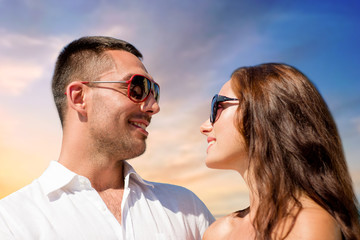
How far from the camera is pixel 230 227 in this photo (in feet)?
10.4

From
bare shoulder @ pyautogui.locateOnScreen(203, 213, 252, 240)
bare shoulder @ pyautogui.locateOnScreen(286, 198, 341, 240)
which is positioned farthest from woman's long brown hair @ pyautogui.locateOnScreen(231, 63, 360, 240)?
bare shoulder @ pyautogui.locateOnScreen(203, 213, 252, 240)

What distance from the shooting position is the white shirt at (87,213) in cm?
320

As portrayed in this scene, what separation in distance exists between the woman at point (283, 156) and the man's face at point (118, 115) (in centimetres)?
143

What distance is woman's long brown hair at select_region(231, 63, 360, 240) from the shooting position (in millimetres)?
2707

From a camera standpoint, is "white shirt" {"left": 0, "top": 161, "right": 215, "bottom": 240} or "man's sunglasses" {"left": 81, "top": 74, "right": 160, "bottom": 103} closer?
"white shirt" {"left": 0, "top": 161, "right": 215, "bottom": 240}

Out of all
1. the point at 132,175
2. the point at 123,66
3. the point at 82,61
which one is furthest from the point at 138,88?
the point at 132,175

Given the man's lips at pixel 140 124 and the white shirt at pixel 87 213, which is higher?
the man's lips at pixel 140 124

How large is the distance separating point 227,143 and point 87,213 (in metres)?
1.49

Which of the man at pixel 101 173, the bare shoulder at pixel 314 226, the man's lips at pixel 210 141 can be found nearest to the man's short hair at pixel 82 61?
the man at pixel 101 173

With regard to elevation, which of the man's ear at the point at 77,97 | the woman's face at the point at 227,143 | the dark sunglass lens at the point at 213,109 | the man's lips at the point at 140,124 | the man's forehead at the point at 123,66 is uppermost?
the man's forehead at the point at 123,66

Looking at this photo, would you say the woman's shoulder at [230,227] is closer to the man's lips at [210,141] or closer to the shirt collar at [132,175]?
the man's lips at [210,141]

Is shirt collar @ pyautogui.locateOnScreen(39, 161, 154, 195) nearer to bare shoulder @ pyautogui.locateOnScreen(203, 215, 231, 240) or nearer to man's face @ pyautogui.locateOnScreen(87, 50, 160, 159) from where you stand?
man's face @ pyautogui.locateOnScreen(87, 50, 160, 159)

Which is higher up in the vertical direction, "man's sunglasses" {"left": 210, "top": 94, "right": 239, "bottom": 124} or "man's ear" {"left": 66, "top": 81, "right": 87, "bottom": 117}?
"man's ear" {"left": 66, "top": 81, "right": 87, "bottom": 117}

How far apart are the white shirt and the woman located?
0.74 meters
